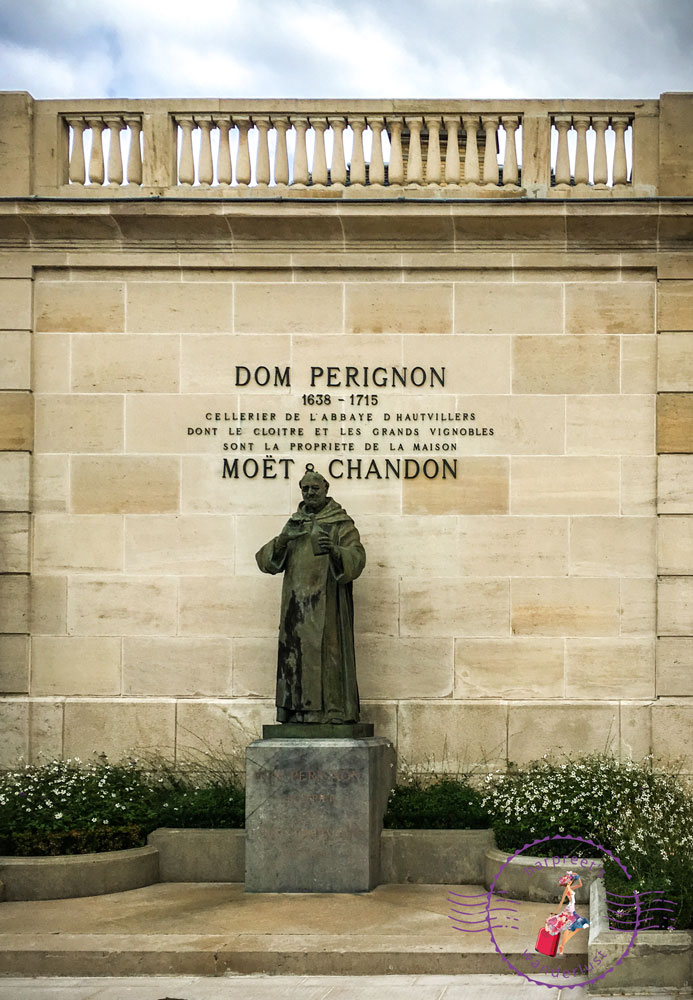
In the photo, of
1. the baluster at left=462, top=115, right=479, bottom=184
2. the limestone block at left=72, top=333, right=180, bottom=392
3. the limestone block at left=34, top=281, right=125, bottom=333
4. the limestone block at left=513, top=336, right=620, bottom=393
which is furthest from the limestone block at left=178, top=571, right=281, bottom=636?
the baluster at left=462, top=115, right=479, bottom=184

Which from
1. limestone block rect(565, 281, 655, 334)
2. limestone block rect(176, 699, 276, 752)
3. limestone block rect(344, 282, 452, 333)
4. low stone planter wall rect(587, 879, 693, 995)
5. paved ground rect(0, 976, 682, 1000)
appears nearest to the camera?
low stone planter wall rect(587, 879, 693, 995)

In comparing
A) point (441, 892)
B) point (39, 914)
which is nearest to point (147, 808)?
point (39, 914)

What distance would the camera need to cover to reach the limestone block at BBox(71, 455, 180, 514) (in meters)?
13.0

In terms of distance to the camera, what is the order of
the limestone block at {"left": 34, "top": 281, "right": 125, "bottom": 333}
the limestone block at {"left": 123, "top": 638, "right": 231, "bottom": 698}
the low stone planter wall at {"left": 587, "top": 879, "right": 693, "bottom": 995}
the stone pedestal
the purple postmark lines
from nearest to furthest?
the low stone planter wall at {"left": 587, "top": 879, "right": 693, "bottom": 995} < the purple postmark lines < the stone pedestal < the limestone block at {"left": 123, "top": 638, "right": 231, "bottom": 698} < the limestone block at {"left": 34, "top": 281, "right": 125, "bottom": 333}

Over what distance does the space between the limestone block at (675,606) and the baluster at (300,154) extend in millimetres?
5136

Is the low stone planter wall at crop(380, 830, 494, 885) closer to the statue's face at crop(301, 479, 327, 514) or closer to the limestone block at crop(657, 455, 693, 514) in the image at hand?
the statue's face at crop(301, 479, 327, 514)

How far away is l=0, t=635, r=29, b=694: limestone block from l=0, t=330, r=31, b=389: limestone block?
2.43 meters

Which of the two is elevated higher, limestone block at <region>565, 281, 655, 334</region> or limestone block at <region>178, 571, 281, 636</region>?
limestone block at <region>565, 281, 655, 334</region>

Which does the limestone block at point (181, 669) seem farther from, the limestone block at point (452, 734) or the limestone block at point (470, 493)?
the limestone block at point (470, 493)

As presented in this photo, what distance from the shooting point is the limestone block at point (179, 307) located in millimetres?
13133

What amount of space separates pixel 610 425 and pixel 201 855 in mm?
5452

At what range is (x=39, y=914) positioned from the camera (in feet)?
33.7

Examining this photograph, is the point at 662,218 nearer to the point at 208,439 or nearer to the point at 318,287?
the point at 318,287

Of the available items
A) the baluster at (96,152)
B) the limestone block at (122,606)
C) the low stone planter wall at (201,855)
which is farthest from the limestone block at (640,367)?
the low stone planter wall at (201,855)
